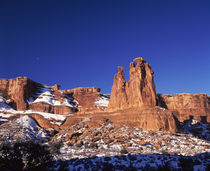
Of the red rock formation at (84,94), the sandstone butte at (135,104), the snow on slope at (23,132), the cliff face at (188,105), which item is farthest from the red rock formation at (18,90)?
the cliff face at (188,105)

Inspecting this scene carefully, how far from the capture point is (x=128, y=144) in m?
31.5

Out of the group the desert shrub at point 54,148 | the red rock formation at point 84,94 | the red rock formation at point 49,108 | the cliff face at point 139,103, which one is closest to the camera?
the desert shrub at point 54,148

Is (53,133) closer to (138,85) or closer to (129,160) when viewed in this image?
(138,85)

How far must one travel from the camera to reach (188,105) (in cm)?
8831

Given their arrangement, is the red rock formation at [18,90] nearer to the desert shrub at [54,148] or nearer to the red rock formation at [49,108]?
the red rock formation at [49,108]

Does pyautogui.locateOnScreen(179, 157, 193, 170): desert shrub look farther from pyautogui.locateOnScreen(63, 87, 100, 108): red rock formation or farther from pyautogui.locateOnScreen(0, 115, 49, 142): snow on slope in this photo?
pyautogui.locateOnScreen(63, 87, 100, 108): red rock formation

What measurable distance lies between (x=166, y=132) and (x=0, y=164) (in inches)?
1217

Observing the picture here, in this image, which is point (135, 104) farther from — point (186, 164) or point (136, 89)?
point (186, 164)

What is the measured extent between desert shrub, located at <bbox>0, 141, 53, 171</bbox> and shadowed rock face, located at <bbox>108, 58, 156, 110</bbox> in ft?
99.1

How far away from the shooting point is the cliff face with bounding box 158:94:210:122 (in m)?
85.2

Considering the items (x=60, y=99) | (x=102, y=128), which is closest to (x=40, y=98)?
(x=60, y=99)

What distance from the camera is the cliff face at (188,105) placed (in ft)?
279

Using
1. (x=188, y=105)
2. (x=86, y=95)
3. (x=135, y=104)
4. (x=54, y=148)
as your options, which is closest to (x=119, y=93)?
(x=135, y=104)

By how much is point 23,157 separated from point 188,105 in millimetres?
84744
